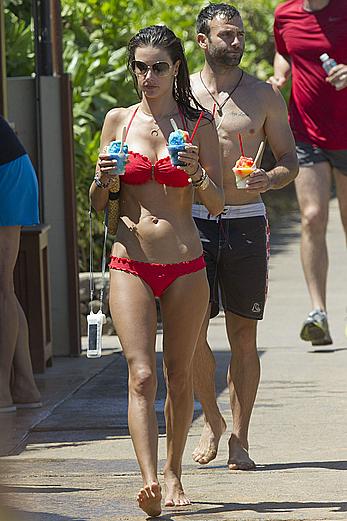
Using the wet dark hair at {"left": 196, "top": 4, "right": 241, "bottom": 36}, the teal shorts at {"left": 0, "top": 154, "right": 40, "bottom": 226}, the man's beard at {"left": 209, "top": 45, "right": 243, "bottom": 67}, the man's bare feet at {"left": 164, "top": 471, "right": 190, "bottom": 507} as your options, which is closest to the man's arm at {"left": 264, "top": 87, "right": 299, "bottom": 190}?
the man's beard at {"left": 209, "top": 45, "right": 243, "bottom": 67}

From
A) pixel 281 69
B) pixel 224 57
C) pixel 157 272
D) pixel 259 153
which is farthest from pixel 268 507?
pixel 281 69

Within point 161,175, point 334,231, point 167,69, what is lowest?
point 334,231

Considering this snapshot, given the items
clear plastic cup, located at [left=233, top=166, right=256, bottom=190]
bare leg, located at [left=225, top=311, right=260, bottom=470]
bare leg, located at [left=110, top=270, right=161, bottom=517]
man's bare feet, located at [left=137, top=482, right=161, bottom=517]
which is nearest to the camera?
man's bare feet, located at [left=137, top=482, right=161, bottom=517]

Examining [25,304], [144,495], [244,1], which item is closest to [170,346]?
[144,495]

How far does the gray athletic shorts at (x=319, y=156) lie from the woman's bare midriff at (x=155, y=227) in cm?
380

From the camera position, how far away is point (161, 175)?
5.27 meters

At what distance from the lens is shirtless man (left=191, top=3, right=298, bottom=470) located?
618 centimetres

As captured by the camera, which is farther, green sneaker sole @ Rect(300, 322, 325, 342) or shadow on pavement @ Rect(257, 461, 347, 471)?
green sneaker sole @ Rect(300, 322, 325, 342)

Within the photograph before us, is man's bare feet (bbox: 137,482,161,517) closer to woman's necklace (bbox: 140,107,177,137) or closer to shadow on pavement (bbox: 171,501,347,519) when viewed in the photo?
shadow on pavement (bbox: 171,501,347,519)

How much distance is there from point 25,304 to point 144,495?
4062 millimetres

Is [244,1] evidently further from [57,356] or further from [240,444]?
[240,444]

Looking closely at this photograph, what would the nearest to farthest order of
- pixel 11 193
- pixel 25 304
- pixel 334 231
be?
pixel 11 193 < pixel 25 304 < pixel 334 231

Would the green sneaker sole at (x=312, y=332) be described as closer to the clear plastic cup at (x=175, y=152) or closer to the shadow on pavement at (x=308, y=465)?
the shadow on pavement at (x=308, y=465)

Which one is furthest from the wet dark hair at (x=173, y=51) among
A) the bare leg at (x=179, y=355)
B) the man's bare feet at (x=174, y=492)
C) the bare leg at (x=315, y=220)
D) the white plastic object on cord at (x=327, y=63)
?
the bare leg at (x=315, y=220)
